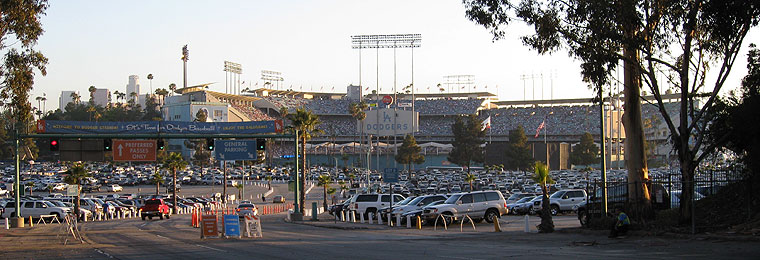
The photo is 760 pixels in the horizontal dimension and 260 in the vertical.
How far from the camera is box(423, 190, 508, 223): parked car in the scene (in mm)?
34875

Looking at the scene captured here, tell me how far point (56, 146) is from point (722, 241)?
32.6 meters

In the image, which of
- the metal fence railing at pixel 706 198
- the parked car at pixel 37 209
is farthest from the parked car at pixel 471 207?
the parked car at pixel 37 209

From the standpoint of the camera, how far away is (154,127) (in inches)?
1697

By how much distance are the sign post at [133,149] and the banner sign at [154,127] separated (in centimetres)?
86

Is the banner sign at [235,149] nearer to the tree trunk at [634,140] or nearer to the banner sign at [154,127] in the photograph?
the banner sign at [154,127]

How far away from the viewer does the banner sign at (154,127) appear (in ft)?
137

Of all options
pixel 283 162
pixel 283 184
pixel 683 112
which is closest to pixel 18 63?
pixel 683 112

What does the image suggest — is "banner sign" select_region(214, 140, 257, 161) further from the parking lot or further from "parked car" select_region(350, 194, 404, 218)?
the parking lot

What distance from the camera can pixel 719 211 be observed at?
83.5ft

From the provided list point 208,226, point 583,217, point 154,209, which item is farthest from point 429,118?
point 208,226

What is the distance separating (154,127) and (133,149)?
1.85m

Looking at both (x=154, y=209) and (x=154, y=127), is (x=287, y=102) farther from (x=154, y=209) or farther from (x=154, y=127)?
(x=154, y=127)

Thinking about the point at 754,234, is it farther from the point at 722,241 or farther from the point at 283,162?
the point at 283,162

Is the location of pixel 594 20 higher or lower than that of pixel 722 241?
higher
